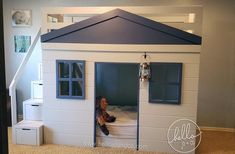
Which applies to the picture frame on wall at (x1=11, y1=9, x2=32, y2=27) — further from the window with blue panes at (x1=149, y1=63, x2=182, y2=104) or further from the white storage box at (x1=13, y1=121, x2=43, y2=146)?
the window with blue panes at (x1=149, y1=63, x2=182, y2=104)

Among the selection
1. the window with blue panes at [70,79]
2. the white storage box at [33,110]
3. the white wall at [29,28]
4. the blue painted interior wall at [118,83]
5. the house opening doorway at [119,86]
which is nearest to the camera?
the window with blue panes at [70,79]

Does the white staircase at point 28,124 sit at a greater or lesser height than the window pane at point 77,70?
lesser

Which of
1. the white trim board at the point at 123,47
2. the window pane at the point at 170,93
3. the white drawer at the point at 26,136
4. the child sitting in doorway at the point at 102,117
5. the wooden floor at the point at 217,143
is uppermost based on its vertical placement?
the white trim board at the point at 123,47

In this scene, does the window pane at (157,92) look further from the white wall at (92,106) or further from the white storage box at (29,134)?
the white storage box at (29,134)

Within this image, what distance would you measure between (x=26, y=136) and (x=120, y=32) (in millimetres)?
1793

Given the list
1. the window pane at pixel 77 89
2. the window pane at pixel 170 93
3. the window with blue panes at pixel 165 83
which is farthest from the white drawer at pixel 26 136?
A: the window pane at pixel 170 93

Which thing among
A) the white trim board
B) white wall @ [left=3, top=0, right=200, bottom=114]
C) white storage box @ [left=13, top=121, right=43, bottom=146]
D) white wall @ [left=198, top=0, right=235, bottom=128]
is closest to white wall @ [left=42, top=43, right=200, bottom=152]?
the white trim board

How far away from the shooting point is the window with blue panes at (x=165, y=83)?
271 cm

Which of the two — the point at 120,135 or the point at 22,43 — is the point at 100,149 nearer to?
the point at 120,135

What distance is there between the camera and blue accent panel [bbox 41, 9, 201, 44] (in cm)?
263

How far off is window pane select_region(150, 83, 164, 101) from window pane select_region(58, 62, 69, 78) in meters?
1.08

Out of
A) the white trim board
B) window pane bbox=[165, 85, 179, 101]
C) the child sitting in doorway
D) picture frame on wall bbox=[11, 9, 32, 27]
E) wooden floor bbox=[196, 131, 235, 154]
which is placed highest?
picture frame on wall bbox=[11, 9, 32, 27]

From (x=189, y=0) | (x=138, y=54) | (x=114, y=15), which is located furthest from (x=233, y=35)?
(x=114, y=15)

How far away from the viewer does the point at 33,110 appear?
319 cm
